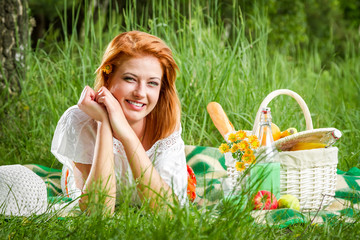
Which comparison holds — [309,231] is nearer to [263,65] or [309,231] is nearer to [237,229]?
[237,229]

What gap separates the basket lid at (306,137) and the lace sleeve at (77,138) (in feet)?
3.10

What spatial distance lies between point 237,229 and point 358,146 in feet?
7.22

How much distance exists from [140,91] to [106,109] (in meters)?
0.18

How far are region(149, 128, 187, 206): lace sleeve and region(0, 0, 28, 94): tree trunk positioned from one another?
70.8 inches

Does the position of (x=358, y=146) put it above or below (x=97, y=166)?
below

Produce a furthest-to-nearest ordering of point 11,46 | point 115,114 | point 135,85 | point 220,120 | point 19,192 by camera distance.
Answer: point 11,46
point 220,120
point 135,85
point 115,114
point 19,192

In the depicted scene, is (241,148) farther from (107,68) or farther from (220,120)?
(107,68)

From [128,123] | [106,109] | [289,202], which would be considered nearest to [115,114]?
[106,109]

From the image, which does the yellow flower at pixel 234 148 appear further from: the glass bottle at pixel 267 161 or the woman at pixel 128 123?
the woman at pixel 128 123

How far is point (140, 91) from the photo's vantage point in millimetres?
2156

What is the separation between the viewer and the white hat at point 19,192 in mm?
1914

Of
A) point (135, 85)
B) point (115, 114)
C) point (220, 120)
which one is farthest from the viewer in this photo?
point (220, 120)

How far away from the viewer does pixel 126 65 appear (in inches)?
85.9

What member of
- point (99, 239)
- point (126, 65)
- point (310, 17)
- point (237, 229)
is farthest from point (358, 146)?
point (310, 17)
